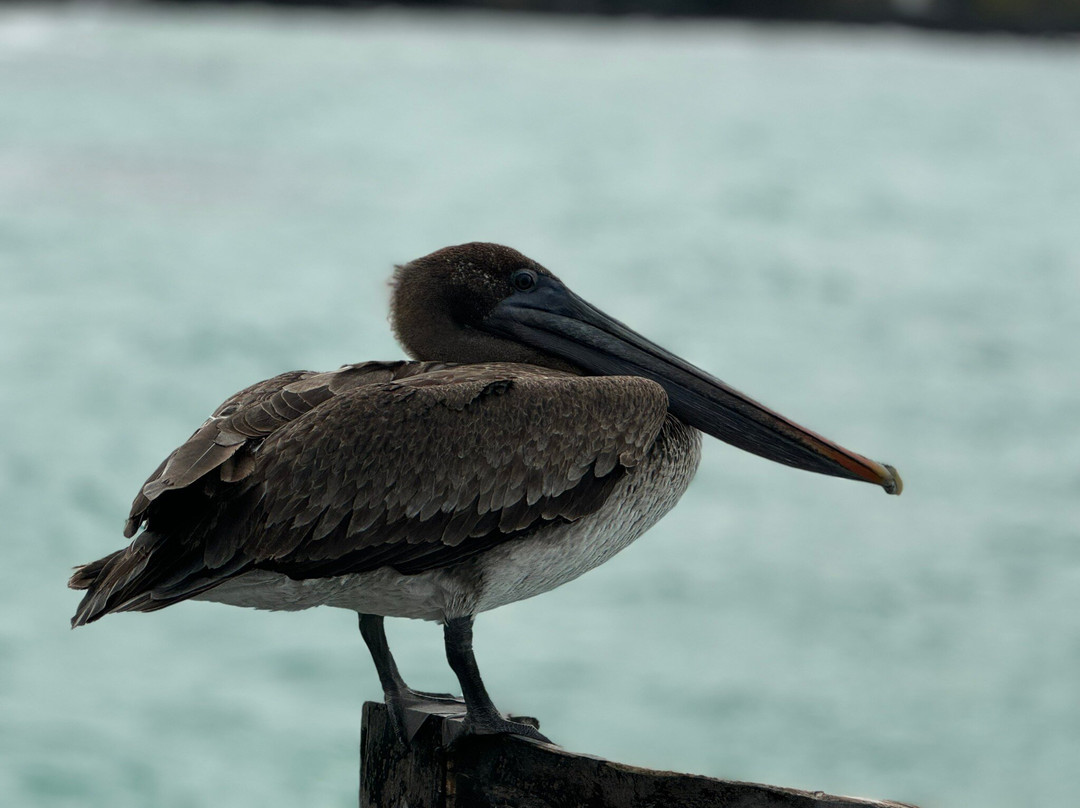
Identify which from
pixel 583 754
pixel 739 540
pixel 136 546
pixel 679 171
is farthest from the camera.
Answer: pixel 679 171

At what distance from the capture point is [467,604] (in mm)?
2848

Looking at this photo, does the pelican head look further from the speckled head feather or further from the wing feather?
the wing feather

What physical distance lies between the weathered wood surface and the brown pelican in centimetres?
6

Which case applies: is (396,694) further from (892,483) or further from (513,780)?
(892,483)

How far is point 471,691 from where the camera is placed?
9.02 ft

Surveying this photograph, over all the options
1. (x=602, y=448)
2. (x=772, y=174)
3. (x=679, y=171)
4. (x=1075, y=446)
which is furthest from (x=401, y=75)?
(x=602, y=448)

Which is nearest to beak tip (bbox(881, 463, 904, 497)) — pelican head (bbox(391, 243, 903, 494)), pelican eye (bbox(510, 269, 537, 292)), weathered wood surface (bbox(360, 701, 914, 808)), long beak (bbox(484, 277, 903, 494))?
long beak (bbox(484, 277, 903, 494))

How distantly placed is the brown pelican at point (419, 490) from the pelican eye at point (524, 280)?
0.25 metres

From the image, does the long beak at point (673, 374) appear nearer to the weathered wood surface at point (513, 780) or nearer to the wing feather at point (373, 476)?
the wing feather at point (373, 476)

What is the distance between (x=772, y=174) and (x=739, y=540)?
24.0ft

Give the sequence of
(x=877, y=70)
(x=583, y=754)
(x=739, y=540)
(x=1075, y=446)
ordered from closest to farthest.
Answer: (x=583, y=754), (x=739, y=540), (x=1075, y=446), (x=877, y=70)

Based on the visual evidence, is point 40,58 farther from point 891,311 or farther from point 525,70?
point 891,311

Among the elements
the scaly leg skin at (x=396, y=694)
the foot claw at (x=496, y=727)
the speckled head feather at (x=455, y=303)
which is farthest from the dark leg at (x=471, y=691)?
the speckled head feather at (x=455, y=303)

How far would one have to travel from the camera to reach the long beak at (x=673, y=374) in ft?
9.75
